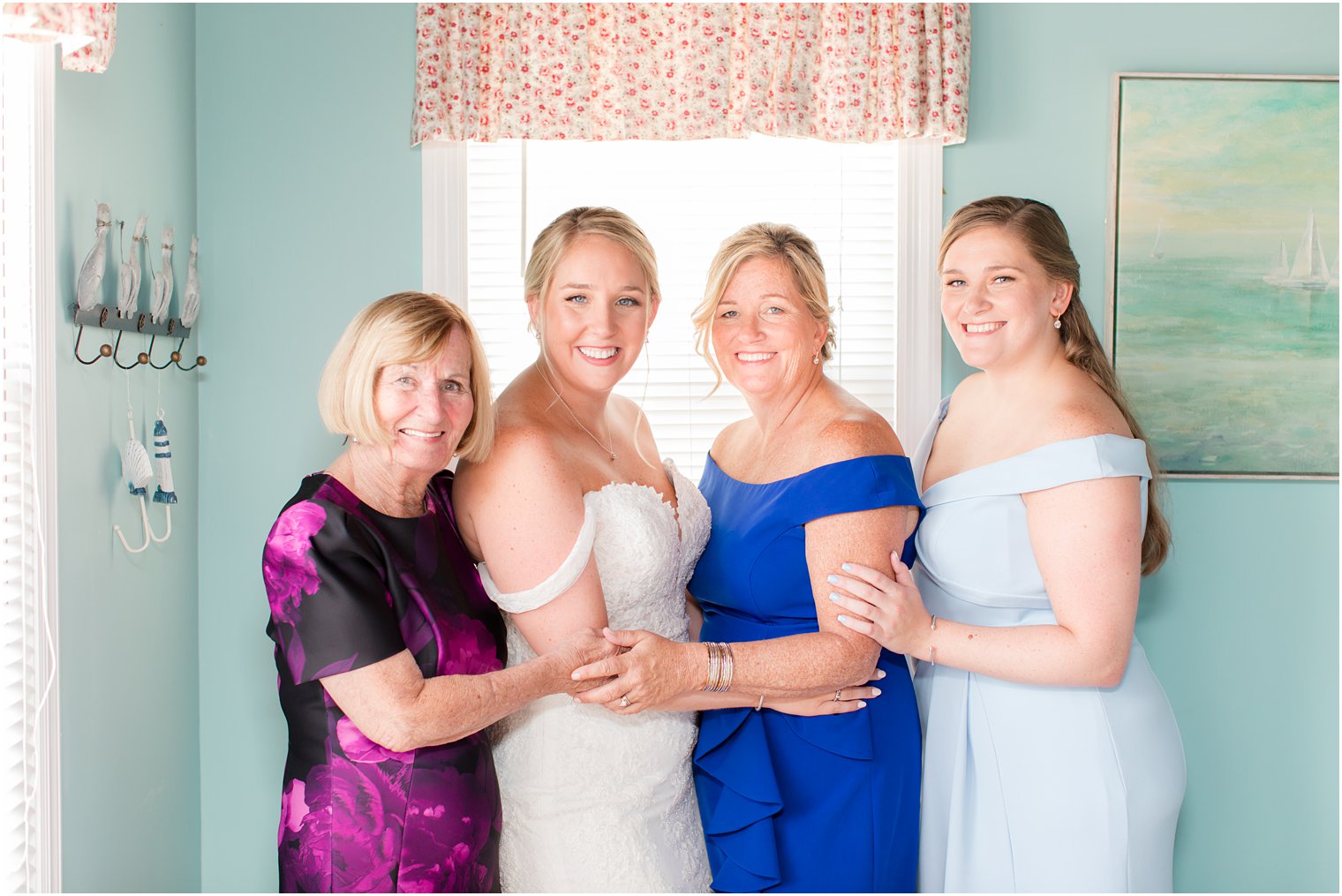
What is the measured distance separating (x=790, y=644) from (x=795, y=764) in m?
0.28

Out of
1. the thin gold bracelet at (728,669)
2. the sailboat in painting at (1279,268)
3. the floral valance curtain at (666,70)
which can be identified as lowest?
the thin gold bracelet at (728,669)

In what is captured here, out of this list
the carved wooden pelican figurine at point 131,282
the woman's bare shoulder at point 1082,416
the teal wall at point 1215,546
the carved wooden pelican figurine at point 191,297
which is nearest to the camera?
the woman's bare shoulder at point 1082,416

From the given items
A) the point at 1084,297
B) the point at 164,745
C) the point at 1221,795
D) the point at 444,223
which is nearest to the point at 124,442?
the point at 164,745

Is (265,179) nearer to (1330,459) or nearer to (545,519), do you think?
(545,519)

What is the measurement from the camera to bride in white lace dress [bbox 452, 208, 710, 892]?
5.72 feet

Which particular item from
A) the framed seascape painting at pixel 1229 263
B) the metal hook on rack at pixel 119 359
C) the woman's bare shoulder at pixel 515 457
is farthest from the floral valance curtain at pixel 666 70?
the woman's bare shoulder at pixel 515 457

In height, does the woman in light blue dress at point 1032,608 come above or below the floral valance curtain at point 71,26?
below

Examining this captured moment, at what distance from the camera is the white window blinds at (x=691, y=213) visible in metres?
2.77

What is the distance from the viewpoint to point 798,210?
A: 2.79 metres

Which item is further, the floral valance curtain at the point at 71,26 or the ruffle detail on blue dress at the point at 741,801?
the ruffle detail on blue dress at the point at 741,801

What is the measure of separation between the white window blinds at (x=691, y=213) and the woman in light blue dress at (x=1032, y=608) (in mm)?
752

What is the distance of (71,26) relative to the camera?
1526 millimetres

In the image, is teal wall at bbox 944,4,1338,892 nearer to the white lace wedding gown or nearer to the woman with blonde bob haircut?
the white lace wedding gown

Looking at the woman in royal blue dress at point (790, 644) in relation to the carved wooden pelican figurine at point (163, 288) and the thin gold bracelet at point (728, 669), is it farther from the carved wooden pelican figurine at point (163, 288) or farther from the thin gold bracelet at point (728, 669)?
the carved wooden pelican figurine at point (163, 288)
